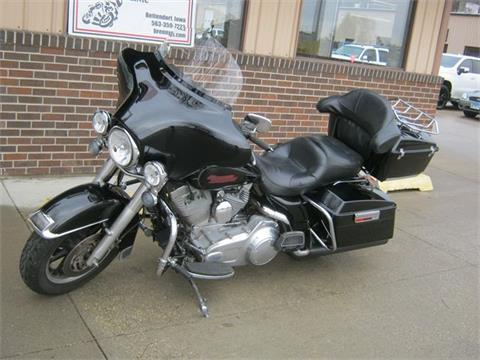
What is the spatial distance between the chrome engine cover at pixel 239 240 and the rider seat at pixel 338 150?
0.25 meters

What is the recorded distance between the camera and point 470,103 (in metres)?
15.6

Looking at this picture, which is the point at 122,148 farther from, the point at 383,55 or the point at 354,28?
the point at 383,55

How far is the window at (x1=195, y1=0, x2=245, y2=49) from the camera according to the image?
241 inches

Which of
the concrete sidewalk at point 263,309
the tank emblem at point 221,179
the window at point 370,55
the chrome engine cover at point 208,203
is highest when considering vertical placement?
the window at point 370,55

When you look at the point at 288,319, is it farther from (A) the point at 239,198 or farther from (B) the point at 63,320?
(B) the point at 63,320

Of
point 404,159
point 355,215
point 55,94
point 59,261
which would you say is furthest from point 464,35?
point 59,261

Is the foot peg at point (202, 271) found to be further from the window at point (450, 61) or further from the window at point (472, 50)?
the window at point (472, 50)

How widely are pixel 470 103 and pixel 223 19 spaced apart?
37.5ft

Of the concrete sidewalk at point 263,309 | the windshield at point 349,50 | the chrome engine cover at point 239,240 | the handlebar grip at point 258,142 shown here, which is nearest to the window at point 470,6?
the windshield at point 349,50

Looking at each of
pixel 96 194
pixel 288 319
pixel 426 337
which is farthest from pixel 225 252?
pixel 426 337

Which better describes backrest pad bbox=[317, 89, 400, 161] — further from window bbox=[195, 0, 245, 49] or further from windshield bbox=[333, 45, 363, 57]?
windshield bbox=[333, 45, 363, 57]

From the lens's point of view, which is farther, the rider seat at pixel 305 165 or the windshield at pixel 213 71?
the rider seat at pixel 305 165

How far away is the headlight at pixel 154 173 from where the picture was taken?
3.01 meters

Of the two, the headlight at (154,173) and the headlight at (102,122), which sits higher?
the headlight at (102,122)
